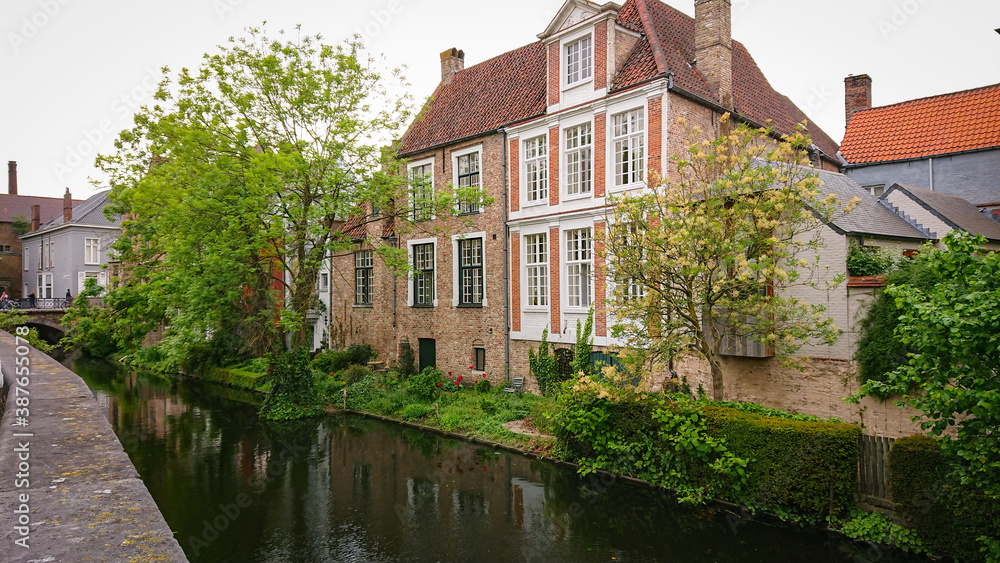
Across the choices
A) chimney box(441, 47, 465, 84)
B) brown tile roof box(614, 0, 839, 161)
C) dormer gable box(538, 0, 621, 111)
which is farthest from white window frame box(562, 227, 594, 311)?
chimney box(441, 47, 465, 84)

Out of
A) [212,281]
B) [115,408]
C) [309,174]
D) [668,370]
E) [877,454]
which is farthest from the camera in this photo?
[115,408]

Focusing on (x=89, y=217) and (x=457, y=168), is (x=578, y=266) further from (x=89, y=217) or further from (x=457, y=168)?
(x=89, y=217)

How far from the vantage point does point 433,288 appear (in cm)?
2305

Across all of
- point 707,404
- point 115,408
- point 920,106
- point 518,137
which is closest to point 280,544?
point 707,404

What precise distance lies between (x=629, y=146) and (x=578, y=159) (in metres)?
1.91

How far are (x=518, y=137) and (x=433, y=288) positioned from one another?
6.63 meters

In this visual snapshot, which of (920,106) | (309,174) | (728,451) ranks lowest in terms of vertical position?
(728,451)

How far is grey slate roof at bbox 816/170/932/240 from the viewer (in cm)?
1277

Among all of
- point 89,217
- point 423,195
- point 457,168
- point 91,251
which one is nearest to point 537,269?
point 423,195

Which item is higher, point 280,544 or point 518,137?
point 518,137

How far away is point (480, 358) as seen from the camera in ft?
69.3

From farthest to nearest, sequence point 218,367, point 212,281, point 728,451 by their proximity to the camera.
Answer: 1. point 218,367
2. point 212,281
3. point 728,451

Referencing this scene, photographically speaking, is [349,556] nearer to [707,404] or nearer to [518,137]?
[707,404]

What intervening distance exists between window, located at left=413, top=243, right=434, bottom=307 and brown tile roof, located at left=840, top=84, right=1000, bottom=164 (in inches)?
629
